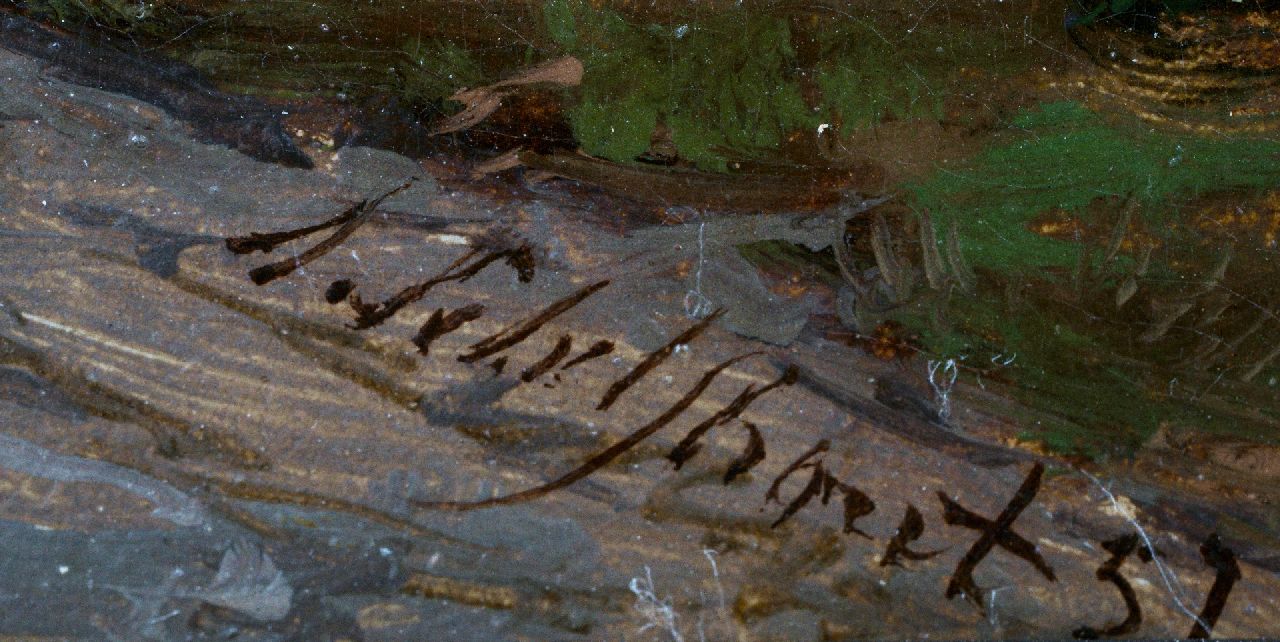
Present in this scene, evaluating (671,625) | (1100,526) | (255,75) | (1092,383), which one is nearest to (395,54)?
Result: (255,75)

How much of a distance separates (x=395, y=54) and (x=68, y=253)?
0.65 metres

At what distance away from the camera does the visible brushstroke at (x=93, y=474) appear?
1.36 meters

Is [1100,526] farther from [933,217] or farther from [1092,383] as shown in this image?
[933,217]

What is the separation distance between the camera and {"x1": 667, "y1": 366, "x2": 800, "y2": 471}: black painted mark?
1396mm

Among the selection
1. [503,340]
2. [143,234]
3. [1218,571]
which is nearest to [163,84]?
[143,234]

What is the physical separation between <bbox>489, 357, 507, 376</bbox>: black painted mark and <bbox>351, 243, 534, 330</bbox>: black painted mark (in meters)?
0.14

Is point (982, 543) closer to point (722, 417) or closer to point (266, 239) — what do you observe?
point (722, 417)

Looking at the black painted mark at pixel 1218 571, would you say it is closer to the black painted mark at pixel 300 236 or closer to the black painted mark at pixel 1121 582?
the black painted mark at pixel 1121 582

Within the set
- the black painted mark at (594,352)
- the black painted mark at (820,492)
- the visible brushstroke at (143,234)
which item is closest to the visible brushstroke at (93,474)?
the visible brushstroke at (143,234)

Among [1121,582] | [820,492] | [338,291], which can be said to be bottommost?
[1121,582]

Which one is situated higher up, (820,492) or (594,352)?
(594,352)

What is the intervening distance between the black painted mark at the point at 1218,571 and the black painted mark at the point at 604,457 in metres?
0.85

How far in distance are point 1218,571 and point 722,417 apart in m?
0.88

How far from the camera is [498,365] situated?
140cm
